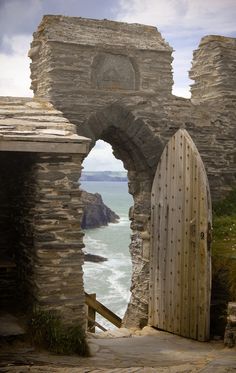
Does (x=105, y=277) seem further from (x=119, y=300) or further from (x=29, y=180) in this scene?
(x=29, y=180)

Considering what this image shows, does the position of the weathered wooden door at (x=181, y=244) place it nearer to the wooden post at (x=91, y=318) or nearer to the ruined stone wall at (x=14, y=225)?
the wooden post at (x=91, y=318)

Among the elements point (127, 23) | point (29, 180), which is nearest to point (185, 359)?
point (29, 180)

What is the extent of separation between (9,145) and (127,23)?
4.79m

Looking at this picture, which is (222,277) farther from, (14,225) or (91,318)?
(91,318)

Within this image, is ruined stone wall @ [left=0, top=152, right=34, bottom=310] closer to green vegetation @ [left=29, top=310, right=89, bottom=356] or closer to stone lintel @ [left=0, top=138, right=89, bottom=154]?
stone lintel @ [left=0, top=138, right=89, bottom=154]

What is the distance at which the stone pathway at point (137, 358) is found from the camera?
5.32m

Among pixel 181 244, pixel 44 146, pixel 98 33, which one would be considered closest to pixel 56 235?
pixel 44 146

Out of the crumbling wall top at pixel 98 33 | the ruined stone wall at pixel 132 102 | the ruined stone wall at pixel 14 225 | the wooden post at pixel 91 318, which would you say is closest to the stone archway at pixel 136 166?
the ruined stone wall at pixel 132 102

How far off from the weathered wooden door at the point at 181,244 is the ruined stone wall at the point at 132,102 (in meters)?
1.48

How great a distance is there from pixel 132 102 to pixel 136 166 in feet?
4.44

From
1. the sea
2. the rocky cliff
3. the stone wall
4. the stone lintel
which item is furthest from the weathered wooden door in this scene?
the rocky cliff

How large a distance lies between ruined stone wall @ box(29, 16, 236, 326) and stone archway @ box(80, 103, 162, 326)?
0.02m

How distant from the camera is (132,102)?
31.1 ft

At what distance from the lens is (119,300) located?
26.5 meters
